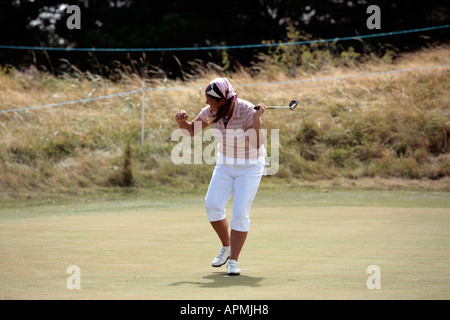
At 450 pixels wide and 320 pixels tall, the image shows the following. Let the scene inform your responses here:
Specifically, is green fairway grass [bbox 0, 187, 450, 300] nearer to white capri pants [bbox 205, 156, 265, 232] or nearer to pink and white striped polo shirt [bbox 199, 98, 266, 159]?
white capri pants [bbox 205, 156, 265, 232]

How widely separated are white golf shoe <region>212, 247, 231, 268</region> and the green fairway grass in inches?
2.9

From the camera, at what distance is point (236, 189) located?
22.9 feet

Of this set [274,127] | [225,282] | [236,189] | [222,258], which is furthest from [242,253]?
[274,127]

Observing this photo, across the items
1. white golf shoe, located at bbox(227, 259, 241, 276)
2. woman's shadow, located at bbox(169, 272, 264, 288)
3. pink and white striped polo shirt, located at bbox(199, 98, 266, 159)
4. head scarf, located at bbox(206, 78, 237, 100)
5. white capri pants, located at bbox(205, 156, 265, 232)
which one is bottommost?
woman's shadow, located at bbox(169, 272, 264, 288)

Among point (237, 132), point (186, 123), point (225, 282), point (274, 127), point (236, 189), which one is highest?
point (274, 127)

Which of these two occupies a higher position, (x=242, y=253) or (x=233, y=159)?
(x=233, y=159)

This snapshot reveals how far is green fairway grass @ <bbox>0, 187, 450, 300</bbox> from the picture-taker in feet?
19.0

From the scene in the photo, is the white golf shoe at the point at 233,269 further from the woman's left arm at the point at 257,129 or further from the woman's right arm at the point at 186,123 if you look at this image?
the woman's right arm at the point at 186,123

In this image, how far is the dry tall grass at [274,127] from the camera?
16812 mm

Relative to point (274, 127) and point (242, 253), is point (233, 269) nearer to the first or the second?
point (242, 253)

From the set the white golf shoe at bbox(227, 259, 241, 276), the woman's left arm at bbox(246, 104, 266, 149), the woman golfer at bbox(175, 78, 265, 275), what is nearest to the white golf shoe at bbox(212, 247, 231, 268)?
the woman golfer at bbox(175, 78, 265, 275)

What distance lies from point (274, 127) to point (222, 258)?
38.6 feet

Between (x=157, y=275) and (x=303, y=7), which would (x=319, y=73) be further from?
(x=157, y=275)

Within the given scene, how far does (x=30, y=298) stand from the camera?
5.37m
